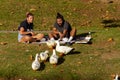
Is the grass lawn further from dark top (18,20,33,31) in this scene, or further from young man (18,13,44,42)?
dark top (18,20,33,31)

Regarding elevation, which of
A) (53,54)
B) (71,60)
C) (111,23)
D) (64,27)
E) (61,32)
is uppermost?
(64,27)

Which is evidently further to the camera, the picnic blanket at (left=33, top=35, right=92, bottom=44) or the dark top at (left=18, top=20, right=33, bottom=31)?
the dark top at (left=18, top=20, right=33, bottom=31)

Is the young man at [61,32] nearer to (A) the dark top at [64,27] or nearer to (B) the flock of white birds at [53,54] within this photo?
(A) the dark top at [64,27]

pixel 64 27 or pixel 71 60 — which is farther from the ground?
pixel 64 27

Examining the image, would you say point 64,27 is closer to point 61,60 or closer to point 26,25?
point 26,25

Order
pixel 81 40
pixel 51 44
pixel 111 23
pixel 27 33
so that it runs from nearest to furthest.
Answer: pixel 51 44
pixel 27 33
pixel 81 40
pixel 111 23

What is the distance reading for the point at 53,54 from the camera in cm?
1259

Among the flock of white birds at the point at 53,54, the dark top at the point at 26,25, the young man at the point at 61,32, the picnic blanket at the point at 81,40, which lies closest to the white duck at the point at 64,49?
the flock of white birds at the point at 53,54

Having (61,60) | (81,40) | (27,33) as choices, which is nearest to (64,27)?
(81,40)

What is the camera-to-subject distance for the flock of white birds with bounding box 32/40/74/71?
39.8 ft

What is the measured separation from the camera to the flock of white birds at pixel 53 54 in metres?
12.1

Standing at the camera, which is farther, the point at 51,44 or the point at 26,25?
the point at 26,25

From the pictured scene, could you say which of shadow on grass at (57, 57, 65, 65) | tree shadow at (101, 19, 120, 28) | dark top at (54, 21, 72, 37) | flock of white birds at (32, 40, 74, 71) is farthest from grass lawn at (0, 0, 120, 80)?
tree shadow at (101, 19, 120, 28)

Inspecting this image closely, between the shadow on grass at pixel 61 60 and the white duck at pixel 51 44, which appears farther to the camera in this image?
the white duck at pixel 51 44
